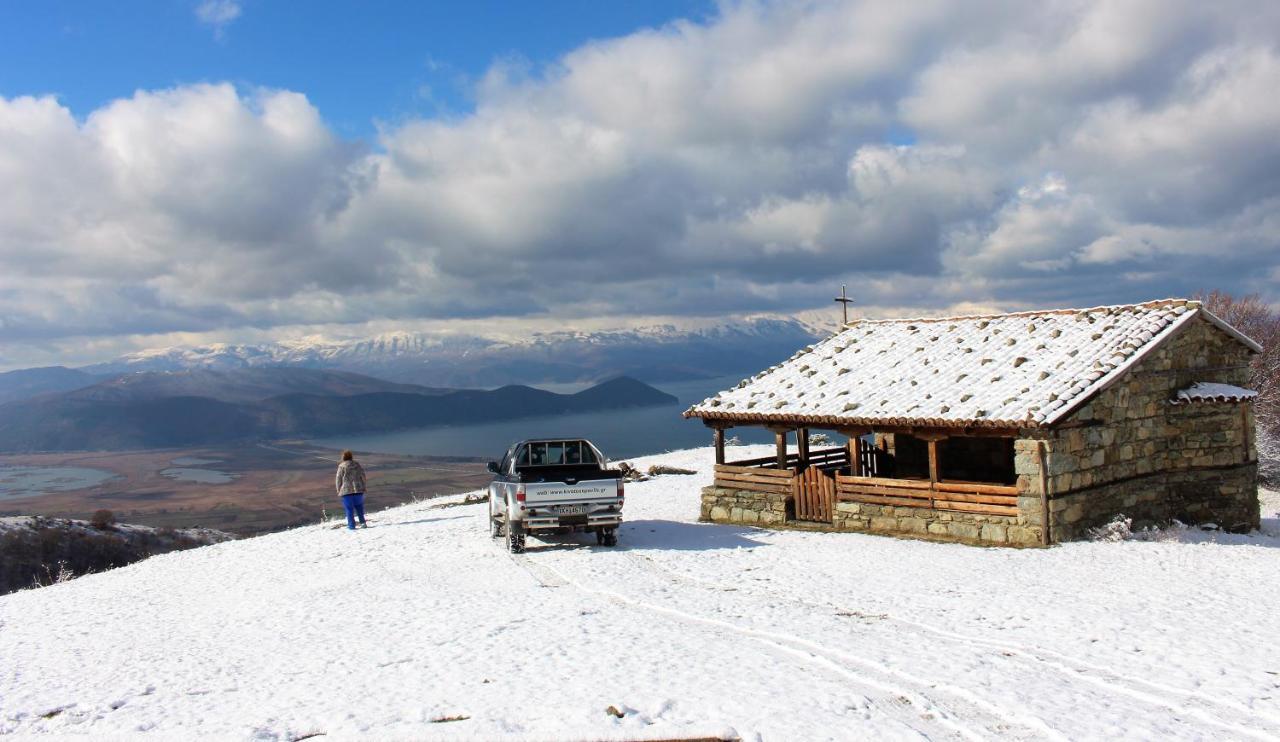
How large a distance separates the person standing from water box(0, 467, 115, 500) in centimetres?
17543

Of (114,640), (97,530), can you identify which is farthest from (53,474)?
(114,640)

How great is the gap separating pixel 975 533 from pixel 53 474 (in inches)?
9249

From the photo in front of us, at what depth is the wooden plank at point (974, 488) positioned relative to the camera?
53.6 ft

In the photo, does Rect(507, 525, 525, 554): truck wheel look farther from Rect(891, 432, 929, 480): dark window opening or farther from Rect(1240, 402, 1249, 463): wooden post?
Rect(1240, 402, 1249, 463): wooden post

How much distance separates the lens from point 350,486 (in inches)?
842

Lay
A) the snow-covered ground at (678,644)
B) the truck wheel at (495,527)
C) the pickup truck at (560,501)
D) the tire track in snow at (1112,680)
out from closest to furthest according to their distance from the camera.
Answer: the tire track in snow at (1112,680), the snow-covered ground at (678,644), the pickup truck at (560,501), the truck wheel at (495,527)

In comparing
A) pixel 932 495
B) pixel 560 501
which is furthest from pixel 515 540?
pixel 932 495

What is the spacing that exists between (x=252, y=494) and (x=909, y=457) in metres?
145

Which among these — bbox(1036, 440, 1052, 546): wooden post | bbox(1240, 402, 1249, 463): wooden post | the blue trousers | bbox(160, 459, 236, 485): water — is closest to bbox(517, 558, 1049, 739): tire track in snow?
bbox(1036, 440, 1052, 546): wooden post

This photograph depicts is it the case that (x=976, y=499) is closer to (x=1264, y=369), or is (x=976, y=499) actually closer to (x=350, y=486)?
(x=350, y=486)

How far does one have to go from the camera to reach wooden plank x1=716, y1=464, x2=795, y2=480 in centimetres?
1992

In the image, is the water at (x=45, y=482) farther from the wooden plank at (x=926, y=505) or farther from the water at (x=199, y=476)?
the wooden plank at (x=926, y=505)

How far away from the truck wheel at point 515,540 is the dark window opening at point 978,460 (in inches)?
437

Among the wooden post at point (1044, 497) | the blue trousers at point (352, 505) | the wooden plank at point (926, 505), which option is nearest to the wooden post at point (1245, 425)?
the wooden post at point (1044, 497)
